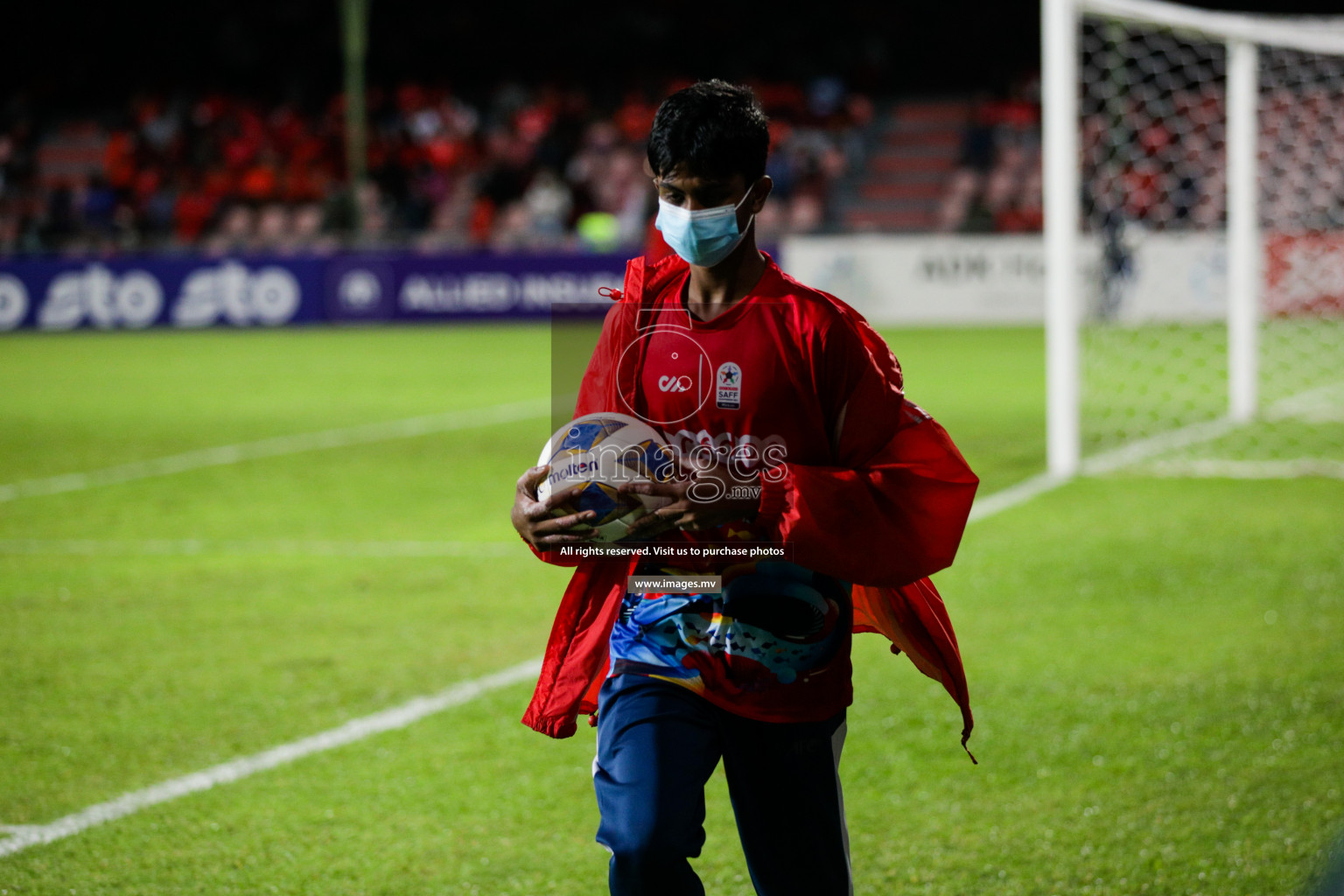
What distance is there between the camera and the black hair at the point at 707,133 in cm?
237

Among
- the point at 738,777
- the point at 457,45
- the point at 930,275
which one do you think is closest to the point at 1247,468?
the point at 738,777

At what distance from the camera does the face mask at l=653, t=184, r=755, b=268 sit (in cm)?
240

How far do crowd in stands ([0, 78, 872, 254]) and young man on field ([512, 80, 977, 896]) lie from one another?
19.6 m

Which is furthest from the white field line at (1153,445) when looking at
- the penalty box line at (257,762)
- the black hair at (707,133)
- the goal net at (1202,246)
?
the black hair at (707,133)

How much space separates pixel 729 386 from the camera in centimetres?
244

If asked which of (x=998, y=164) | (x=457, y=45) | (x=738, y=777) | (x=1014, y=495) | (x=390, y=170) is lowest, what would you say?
(x=1014, y=495)

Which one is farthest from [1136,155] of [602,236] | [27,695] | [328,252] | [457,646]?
[27,695]

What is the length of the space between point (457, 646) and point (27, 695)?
1506 mm

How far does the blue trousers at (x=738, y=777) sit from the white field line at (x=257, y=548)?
5059 mm

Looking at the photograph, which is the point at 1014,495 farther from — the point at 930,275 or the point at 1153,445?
the point at 930,275

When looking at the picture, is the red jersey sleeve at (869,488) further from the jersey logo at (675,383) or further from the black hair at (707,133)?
the black hair at (707,133)

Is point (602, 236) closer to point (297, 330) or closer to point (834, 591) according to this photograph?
point (297, 330)

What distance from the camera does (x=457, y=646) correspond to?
5746mm

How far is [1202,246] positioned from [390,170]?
14.3 metres
